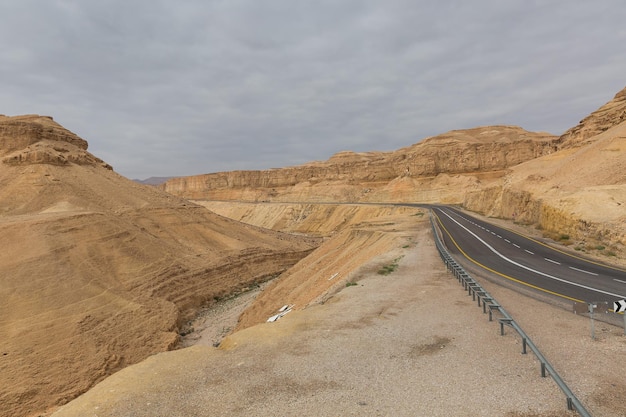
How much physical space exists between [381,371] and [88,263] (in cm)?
2589

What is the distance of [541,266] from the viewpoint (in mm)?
19406

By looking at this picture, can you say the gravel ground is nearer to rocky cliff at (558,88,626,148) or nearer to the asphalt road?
the asphalt road

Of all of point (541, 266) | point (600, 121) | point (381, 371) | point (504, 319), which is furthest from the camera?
point (600, 121)

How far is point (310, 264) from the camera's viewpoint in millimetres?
31531

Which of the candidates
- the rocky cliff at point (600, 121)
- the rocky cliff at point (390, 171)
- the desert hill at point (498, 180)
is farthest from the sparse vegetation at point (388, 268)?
the rocky cliff at point (390, 171)

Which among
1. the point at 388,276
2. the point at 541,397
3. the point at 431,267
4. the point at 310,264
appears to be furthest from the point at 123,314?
the point at 541,397

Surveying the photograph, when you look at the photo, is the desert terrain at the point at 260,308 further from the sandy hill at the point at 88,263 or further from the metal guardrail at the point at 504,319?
the metal guardrail at the point at 504,319

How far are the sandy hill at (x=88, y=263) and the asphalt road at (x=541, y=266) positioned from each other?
19447mm

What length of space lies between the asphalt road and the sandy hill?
19.4 m

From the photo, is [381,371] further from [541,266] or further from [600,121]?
[600,121]

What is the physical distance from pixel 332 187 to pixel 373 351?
96.2 meters

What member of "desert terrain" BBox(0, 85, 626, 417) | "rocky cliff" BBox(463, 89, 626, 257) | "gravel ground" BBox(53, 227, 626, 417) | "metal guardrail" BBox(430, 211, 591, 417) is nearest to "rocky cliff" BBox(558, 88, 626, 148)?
"rocky cliff" BBox(463, 89, 626, 257)

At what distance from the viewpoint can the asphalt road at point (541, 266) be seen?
14.5m

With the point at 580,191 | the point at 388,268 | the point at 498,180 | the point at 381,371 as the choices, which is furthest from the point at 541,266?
the point at 498,180
